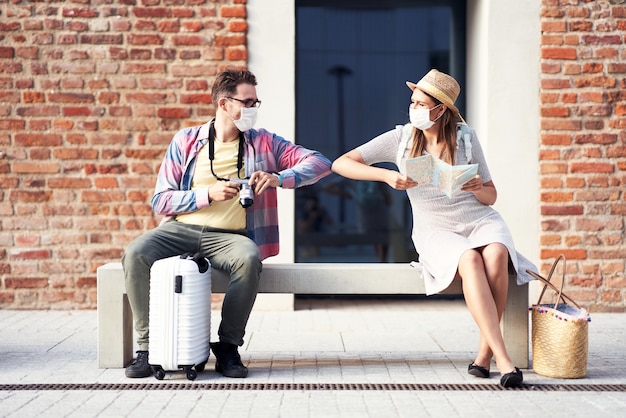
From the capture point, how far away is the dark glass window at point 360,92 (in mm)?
7055

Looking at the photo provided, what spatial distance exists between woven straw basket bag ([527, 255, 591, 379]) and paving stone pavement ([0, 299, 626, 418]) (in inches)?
2.9

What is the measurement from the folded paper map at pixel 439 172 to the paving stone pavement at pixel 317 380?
3.24ft

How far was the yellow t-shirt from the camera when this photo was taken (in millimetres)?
4441

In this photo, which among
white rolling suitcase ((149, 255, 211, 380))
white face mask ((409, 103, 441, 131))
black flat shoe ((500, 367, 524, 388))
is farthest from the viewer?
white face mask ((409, 103, 441, 131))

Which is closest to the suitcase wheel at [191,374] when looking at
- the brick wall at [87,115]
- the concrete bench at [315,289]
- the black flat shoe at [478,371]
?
the concrete bench at [315,289]

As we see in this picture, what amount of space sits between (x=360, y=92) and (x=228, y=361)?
3.50 m

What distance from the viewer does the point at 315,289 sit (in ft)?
14.8

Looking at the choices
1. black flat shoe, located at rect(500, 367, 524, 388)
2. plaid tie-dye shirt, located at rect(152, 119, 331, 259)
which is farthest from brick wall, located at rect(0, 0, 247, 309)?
black flat shoe, located at rect(500, 367, 524, 388)

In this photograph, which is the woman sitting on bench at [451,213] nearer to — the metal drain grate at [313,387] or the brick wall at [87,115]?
the metal drain grate at [313,387]

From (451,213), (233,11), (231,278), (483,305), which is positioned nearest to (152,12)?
(233,11)

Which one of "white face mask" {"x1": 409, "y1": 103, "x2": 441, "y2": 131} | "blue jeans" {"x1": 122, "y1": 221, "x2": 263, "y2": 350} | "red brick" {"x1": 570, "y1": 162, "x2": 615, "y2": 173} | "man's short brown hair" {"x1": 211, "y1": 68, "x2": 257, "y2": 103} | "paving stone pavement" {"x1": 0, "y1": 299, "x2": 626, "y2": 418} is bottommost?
"paving stone pavement" {"x1": 0, "y1": 299, "x2": 626, "y2": 418}

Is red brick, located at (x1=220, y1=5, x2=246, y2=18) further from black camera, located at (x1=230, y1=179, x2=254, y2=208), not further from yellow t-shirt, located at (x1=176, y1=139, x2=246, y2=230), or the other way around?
black camera, located at (x1=230, y1=179, x2=254, y2=208)

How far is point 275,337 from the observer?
5426 mm

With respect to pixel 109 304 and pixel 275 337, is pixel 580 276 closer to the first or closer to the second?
pixel 275 337
